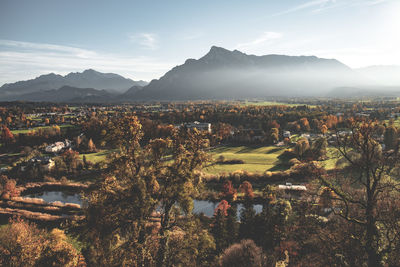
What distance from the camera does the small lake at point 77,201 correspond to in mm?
41938

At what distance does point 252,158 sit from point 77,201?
47469 millimetres

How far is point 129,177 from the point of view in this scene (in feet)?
35.4

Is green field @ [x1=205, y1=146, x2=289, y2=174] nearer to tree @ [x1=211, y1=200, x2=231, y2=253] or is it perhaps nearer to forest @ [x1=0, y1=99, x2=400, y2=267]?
forest @ [x1=0, y1=99, x2=400, y2=267]

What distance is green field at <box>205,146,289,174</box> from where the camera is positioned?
6053cm

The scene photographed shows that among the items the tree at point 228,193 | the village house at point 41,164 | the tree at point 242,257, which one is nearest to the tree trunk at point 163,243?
the tree at point 242,257

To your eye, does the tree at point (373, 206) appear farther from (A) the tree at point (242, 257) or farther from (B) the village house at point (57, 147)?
(B) the village house at point (57, 147)

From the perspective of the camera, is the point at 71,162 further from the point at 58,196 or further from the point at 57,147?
the point at 57,147

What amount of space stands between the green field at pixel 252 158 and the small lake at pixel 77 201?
8211 mm

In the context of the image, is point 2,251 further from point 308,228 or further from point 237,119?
point 237,119

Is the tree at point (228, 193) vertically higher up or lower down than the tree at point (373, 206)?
lower down

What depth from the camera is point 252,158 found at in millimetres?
70188

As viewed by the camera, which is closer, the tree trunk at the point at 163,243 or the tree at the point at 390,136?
the tree trunk at the point at 163,243

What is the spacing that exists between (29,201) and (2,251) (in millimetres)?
36956

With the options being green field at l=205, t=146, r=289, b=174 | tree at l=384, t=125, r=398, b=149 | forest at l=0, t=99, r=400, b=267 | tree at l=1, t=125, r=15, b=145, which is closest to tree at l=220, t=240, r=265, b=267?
forest at l=0, t=99, r=400, b=267
